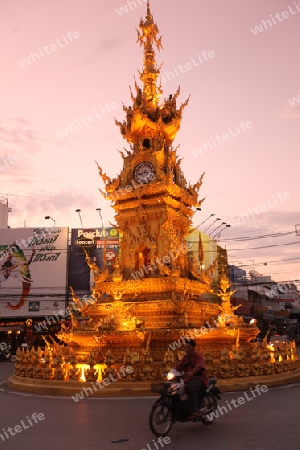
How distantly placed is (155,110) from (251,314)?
47.5 metres

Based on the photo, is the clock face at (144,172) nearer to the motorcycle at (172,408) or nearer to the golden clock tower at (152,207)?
the golden clock tower at (152,207)

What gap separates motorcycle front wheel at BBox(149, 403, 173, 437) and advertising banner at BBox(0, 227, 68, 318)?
36.9m

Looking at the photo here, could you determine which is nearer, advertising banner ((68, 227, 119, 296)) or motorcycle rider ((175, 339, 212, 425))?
motorcycle rider ((175, 339, 212, 425))

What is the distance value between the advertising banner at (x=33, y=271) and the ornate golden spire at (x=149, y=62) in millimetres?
26634

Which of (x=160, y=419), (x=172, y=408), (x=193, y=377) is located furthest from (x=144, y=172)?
(x=160, y=419)

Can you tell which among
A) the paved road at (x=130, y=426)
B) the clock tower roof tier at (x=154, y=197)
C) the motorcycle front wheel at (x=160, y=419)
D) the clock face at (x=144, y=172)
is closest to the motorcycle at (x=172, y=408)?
the motorcycle front wheel at (x=160, y=419)

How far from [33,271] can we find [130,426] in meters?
38.2

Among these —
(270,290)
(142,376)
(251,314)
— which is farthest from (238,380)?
(270,290)

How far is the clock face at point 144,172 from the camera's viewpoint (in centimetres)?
1942

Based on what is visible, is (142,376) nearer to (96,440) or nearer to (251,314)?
(96,440)

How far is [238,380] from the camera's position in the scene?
1319cm

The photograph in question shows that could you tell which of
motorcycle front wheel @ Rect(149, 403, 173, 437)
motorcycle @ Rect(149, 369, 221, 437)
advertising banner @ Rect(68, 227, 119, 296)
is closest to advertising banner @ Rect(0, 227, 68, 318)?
advertising banner @ Rect(68, 227, 119, 296)

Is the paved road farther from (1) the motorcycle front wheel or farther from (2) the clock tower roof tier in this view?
(2) the clock tower roof tier

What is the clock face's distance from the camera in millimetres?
19422
